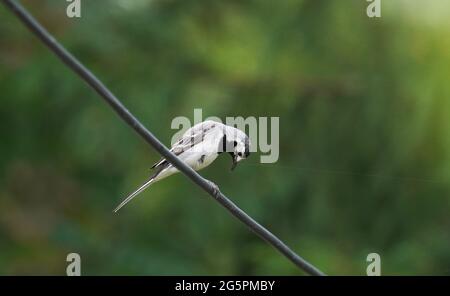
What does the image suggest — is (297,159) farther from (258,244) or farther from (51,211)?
(51,211)

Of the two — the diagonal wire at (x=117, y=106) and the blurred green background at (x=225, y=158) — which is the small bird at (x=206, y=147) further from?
the blurred green background at (x=225, y=158)

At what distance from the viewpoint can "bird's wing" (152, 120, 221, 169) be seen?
349cm

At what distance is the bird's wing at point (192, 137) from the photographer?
137 inches

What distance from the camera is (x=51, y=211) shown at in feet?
25.5

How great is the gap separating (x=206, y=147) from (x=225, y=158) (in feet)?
11.1

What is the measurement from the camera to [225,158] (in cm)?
679

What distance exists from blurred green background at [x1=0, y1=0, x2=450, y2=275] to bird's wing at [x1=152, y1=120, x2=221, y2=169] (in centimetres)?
313

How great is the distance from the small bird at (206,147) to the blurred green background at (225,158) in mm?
3230

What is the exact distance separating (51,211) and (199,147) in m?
4.46
